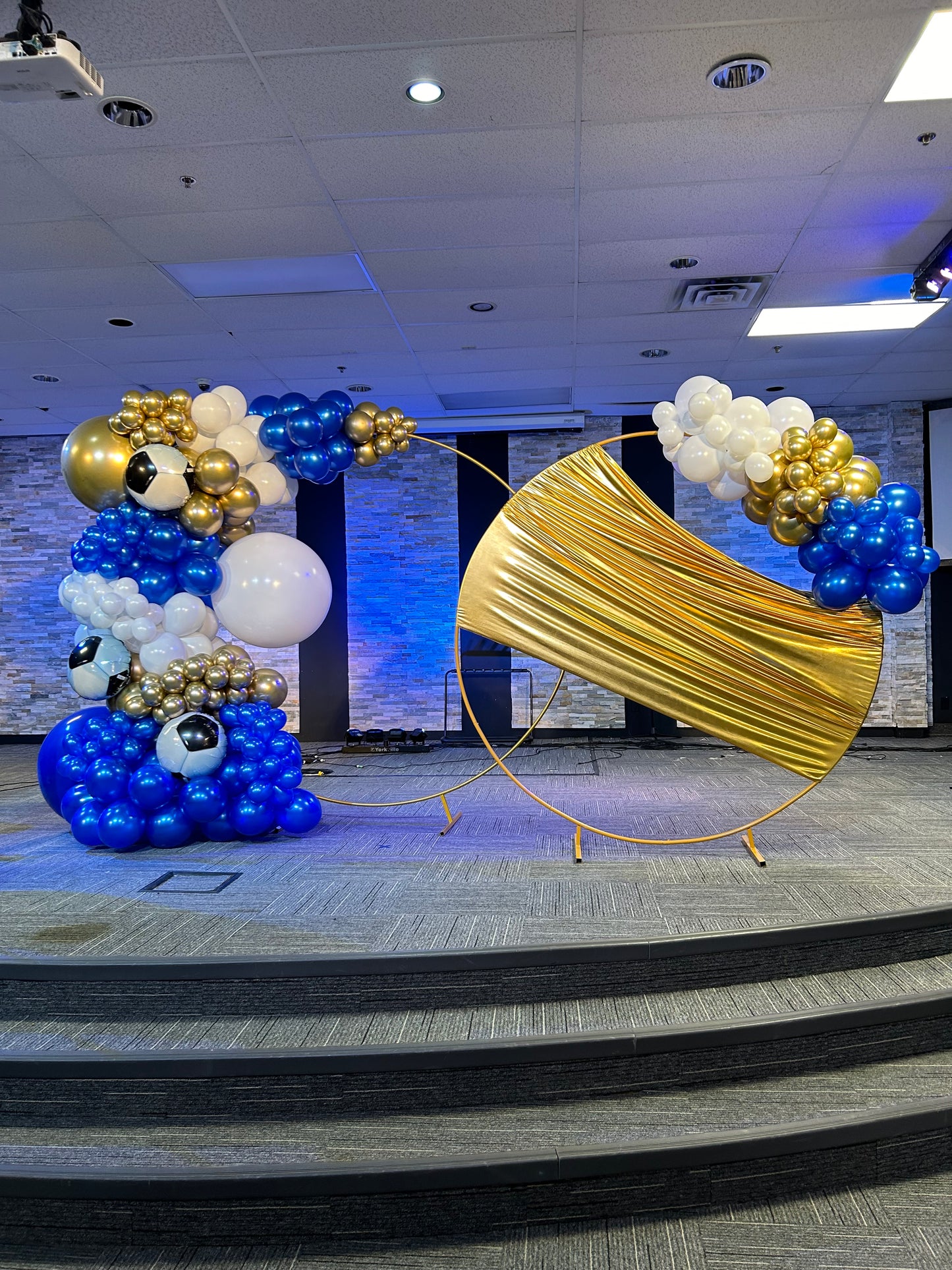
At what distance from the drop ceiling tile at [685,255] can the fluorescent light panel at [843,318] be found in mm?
760

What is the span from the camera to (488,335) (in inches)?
227

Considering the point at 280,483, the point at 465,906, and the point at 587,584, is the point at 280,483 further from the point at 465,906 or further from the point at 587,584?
the point at 465,906

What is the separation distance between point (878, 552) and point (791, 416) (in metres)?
0.67

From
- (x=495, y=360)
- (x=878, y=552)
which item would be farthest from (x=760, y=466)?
(x=495, y=360)

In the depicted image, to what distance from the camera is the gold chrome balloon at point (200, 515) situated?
4.04m

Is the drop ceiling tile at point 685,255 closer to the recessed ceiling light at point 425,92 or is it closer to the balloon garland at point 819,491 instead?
the balloon garland at point 819,491

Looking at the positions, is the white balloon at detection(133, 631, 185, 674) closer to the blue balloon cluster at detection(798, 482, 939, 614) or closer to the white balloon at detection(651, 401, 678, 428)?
the white balloon at detection(651, 401, 678, 428)

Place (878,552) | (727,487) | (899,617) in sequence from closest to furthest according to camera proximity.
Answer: (878,552) → (727,487) → (899,617)

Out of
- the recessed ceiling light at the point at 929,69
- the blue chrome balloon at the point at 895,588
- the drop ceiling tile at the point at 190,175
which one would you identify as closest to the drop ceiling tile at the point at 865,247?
the recessed ceiling light at the point at 929,69

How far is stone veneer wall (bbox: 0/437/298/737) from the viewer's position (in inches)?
338

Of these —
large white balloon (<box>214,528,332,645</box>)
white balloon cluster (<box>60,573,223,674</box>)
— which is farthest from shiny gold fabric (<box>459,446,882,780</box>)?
white balloon cluster (<box>60,573,223,674</box>)

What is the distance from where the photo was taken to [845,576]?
3.61 metres

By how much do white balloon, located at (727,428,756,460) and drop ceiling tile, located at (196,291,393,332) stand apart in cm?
242

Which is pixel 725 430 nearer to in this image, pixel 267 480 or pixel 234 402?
pixel 267 480
